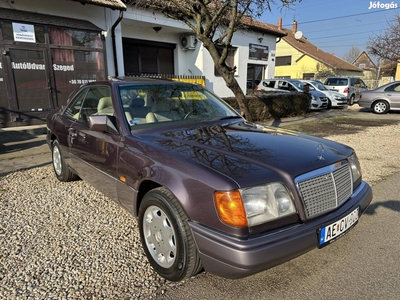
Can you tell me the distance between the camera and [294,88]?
14.5 m

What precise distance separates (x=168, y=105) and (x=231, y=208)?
178cm

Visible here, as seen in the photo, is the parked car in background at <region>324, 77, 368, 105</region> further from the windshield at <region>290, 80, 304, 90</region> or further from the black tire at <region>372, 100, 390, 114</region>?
the windshield at <region>290, 80, 304, 90</region>

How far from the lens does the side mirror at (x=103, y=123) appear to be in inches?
109

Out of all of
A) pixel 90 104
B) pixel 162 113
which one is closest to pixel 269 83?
pixel 90 104

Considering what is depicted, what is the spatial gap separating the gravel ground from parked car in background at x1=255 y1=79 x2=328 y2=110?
1075 cm

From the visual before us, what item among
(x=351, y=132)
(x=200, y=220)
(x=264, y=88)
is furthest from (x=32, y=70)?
(x=264, y=88)

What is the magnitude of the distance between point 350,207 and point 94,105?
3024mm

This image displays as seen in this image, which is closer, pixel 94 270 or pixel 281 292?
pixel 281 292

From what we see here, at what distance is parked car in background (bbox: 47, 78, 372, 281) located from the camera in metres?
1.85

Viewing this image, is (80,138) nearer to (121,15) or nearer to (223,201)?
(223,201)

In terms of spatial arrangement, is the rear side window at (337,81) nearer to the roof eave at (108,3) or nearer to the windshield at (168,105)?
the roof eave at (108,3)

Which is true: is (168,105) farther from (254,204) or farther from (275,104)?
(275,104)

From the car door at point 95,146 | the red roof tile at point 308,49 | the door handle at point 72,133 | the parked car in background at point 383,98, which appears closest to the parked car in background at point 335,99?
the parked car in background at point 383,98

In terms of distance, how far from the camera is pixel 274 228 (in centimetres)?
190
